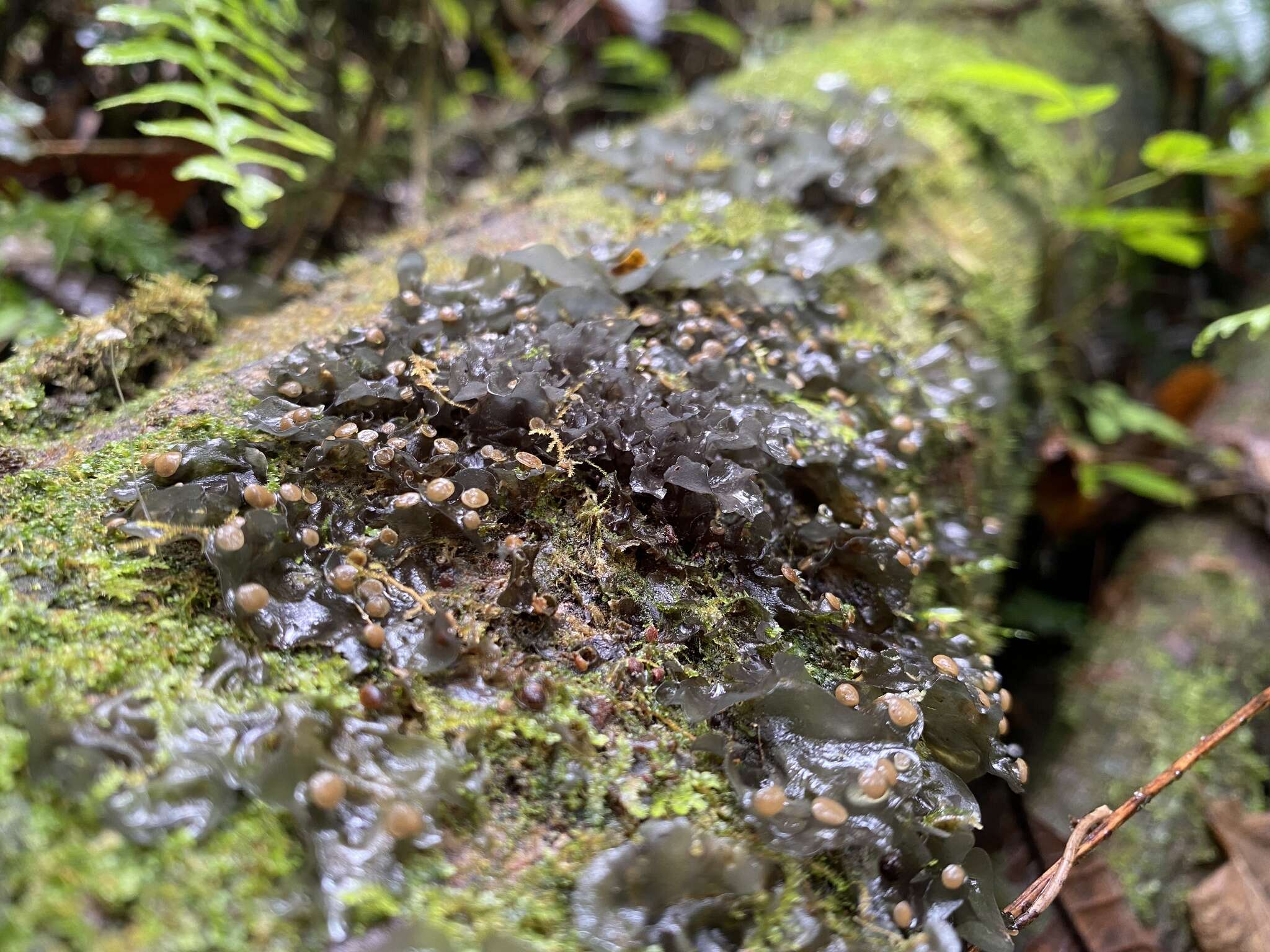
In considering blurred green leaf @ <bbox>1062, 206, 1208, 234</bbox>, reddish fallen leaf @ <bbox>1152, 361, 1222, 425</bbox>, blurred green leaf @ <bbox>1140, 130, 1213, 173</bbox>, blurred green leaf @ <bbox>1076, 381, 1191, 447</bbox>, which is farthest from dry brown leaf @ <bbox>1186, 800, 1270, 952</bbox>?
blurred green leaf @ <bbox>1140, 130, 1213, 173</bbox>

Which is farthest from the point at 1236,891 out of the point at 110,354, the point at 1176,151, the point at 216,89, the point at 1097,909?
the point at 216,89

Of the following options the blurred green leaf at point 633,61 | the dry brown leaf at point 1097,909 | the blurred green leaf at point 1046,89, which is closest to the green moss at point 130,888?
the dry brown leaf at point 1097,909

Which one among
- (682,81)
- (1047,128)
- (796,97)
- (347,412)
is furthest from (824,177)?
(682,81)

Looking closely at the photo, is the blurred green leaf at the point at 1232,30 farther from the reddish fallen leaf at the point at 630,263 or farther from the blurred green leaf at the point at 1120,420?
the reddish fallen leaf at the point at 630,263

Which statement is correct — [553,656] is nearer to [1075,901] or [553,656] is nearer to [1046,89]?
[1075,901]

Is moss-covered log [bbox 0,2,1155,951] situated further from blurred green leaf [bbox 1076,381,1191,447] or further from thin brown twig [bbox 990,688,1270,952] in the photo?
blurred green leaf [bbox 1076,381,1191,447]

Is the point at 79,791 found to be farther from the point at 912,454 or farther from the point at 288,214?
the point at 288,214
